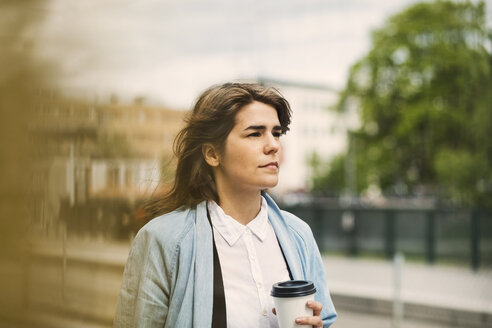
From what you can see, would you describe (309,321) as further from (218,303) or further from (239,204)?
(239,204)

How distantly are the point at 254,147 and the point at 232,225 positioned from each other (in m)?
0.19

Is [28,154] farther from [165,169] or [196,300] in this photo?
[196,300]

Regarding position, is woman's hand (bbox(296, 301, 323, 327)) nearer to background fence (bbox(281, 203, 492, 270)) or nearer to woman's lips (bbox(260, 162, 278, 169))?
woman's lips (bbox(260, 162, 278, 169))

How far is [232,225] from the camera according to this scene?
1507mm

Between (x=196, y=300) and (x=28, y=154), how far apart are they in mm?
572

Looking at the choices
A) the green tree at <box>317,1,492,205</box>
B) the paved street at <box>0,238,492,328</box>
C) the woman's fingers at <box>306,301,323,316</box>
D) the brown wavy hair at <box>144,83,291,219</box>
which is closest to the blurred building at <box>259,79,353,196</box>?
the brown wavy hair at <box>144,83,291,219</box>

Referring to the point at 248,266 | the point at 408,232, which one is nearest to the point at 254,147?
the point at 248,266

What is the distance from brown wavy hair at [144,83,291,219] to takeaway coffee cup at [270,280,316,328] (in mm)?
333

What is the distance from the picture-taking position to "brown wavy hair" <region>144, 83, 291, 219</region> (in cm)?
150

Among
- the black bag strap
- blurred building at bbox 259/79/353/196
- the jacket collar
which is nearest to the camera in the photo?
the black bag strap

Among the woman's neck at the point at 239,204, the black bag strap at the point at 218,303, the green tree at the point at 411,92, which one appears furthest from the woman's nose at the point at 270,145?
the green tree at the point at 411,92

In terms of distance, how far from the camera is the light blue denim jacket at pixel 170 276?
1.40m

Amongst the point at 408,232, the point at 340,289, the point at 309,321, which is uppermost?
the point at 309,321

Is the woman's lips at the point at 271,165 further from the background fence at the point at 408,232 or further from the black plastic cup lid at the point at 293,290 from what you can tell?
the background fence at the point at 408,232
